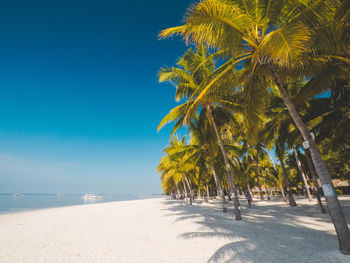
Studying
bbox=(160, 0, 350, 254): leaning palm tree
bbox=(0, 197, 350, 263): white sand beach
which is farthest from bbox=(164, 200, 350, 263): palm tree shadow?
bbox=(160, 0, 350, 254): leaning palm tree

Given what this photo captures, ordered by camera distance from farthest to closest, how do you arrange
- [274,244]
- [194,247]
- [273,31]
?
1. [194,247]
2. [274,244]
3. [273,31]

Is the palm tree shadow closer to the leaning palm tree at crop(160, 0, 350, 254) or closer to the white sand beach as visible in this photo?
the white sand beach

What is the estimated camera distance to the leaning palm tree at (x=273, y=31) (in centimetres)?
404

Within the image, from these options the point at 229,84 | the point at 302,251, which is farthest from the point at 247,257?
the point at 229,84

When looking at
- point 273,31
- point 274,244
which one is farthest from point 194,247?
point 273,31

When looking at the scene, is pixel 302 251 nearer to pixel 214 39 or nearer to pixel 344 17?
pixel 344 17

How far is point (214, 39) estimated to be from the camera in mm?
5227

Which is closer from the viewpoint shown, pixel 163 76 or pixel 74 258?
pixel 74 258

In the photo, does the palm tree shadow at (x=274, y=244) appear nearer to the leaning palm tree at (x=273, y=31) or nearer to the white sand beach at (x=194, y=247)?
the white sand beach at (x=194, y=247)

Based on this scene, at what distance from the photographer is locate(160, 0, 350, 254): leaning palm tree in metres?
4.04

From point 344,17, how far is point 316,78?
3058 millimetres

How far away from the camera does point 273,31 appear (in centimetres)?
404

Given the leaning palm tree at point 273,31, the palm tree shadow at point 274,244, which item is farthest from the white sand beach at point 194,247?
the leaning palm tree at point 273,31

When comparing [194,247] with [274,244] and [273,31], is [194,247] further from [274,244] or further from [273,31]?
[273,31]
